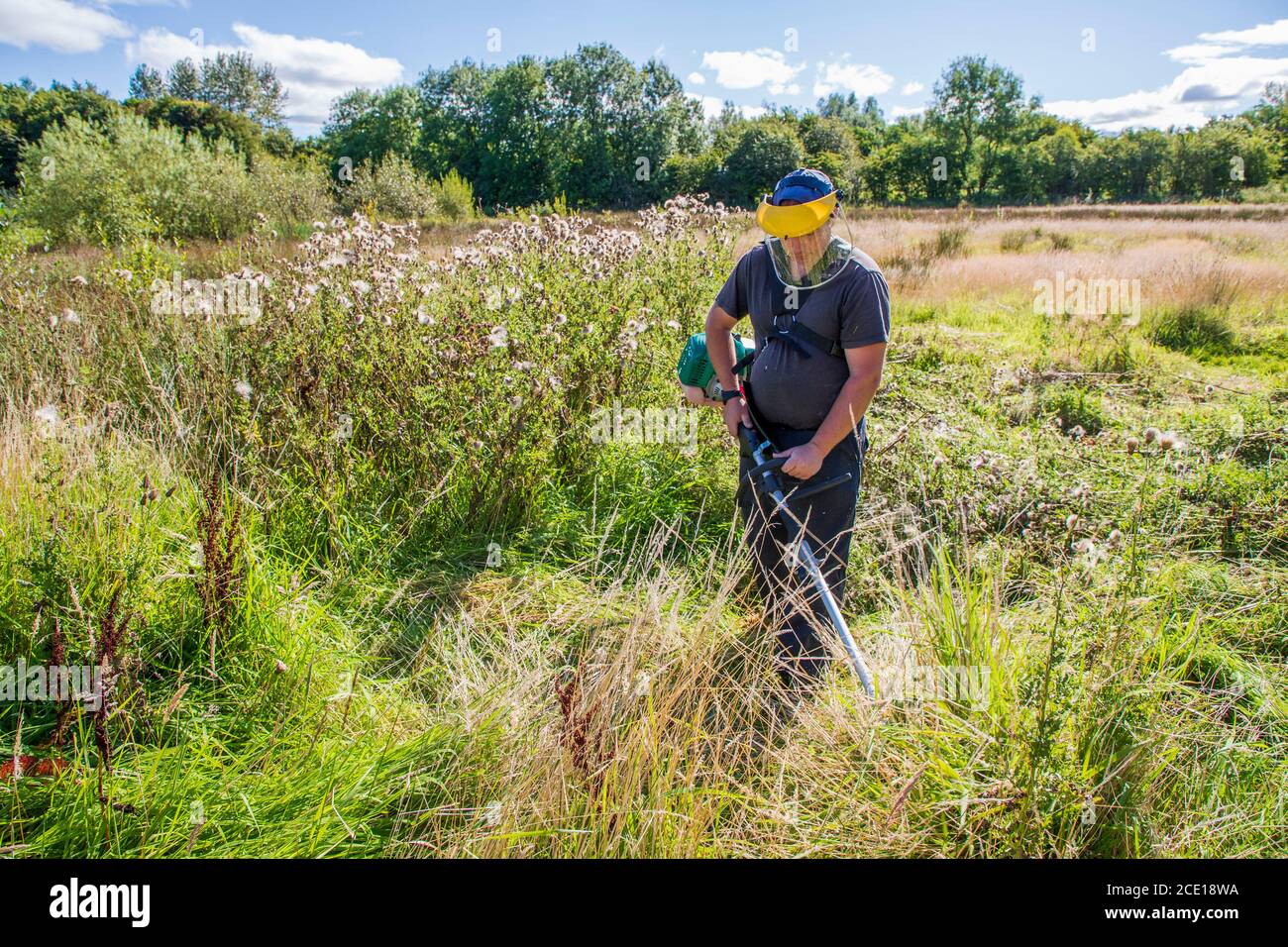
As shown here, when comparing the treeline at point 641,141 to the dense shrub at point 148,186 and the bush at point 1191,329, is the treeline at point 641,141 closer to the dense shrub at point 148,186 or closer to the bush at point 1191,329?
the dense shrub at point 148,186

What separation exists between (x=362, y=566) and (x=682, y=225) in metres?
5.11

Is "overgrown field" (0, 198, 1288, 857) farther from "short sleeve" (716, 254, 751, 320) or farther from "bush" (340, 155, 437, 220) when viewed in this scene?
"bush" (340, 155, 437, 220)

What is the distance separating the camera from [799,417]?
122 inches

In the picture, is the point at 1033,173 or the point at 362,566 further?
the point at 1033,173

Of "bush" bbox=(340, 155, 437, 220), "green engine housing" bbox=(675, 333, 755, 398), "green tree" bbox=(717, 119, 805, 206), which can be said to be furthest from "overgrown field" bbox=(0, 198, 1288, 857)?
"green tree" bbox=(717, 119, 805, 206)

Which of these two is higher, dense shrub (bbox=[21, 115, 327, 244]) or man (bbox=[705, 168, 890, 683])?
dense shrub (bbox=[21, 115, 327, 244])

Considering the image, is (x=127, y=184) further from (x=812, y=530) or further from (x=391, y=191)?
(x=812, y=530)

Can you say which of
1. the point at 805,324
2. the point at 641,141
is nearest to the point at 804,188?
the point at 805,324

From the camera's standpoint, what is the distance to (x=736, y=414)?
3.25m

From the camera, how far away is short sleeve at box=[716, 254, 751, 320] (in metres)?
3.20

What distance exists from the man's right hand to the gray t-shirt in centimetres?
7
